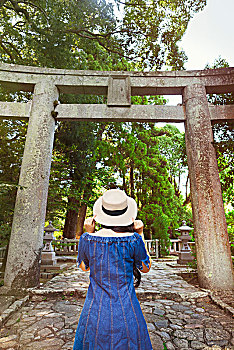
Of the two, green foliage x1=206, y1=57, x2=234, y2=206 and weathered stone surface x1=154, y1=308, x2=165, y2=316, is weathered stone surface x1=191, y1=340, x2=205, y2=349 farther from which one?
green foliage x1=206, y1=57, x2=234, y2=206

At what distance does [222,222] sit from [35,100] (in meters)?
5.76

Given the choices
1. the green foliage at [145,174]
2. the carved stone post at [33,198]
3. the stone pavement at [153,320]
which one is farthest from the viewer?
the green foliage at [145,174]

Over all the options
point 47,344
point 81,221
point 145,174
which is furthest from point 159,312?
point 145,174

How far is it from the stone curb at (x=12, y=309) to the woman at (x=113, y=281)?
98.7 inches

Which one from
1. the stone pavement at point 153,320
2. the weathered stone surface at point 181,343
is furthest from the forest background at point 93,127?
the weathered stone surface at point 181,343

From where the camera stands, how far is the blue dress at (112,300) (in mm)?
1476

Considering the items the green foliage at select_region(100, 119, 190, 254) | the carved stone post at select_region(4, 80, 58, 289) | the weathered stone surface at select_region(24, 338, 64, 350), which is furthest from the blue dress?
the green foliage at select_region(100, 119, 190, 254)

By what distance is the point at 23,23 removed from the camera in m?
8.95

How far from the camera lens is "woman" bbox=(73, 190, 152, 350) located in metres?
1.48

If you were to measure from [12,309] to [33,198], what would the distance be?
2.32 metres

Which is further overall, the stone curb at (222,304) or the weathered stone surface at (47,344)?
the stone curb at (222,304)

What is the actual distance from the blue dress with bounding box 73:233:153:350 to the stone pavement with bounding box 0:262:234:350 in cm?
155

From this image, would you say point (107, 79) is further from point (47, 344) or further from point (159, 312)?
point (47, 344)

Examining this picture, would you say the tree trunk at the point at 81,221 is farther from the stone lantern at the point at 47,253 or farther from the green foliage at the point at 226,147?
the green foliage at the point at 226,147
